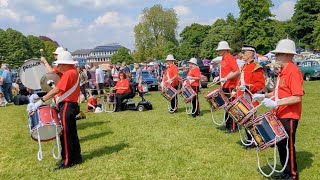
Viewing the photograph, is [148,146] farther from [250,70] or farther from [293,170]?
[293,170]

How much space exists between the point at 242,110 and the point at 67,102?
2.98 metres

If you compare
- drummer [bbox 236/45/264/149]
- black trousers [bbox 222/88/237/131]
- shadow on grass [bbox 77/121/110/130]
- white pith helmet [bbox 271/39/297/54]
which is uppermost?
white pith helmet [bbox 271/39/297/54]

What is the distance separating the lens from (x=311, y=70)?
1088 inches

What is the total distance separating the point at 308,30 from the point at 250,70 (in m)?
71.5

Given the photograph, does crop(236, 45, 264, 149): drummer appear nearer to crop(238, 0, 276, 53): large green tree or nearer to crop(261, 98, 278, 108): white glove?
Result: crop(261, 98, 278, 108): white glove

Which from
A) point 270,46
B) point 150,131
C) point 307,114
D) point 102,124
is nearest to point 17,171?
point 150,131

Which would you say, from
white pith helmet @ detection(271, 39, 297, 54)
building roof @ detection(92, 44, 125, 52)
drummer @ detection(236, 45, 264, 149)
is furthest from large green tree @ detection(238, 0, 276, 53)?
building roof @ detection(92, 44, 125, 52)

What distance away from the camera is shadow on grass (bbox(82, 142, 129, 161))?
7.39 metres

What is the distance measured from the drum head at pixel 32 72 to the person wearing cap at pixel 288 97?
6.59m

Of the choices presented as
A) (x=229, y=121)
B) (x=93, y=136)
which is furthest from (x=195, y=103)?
(x=93, y=136)

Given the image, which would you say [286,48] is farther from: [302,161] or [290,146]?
[302,161]

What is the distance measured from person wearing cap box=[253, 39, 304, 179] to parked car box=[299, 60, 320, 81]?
79.9 ft

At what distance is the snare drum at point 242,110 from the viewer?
5543 millimetres

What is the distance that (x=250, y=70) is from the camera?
7215 millimetres
